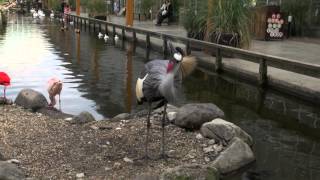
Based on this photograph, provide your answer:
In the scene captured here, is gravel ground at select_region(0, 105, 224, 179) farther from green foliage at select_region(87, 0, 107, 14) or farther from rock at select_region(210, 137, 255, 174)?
green foliage at select_region(87, 0, 107, 14)

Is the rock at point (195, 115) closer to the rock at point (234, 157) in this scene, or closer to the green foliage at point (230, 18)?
the rock at point (234, 157)

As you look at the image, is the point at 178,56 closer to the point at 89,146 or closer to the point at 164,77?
the point at 164,77

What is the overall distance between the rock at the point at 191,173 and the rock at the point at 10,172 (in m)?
1.54

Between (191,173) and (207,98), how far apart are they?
234 inches

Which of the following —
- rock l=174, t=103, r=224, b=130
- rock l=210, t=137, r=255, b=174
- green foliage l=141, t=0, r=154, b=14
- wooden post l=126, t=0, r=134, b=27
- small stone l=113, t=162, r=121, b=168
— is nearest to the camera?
small stone l=113, t=162, r=121, b=168

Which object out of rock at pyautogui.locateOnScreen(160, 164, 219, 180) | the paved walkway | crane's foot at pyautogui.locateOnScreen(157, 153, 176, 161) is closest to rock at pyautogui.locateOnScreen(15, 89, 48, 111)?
crane's foot at pyautogui.locateOnScreen(157, 153, 176, 161)

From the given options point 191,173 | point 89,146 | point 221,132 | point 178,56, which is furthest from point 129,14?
→ point 191,173

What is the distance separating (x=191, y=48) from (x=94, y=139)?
434 inches

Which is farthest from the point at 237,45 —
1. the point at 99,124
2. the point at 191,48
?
the point at 99,124

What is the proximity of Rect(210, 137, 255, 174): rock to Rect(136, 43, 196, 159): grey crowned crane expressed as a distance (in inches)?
37.0

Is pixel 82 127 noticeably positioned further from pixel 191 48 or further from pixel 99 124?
pixel 191 48

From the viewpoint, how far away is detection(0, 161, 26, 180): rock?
229 inches

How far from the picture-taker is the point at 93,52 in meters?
21.2

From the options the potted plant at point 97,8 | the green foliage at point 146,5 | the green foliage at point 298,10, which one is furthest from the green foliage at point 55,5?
the green foliage at point 298,10
